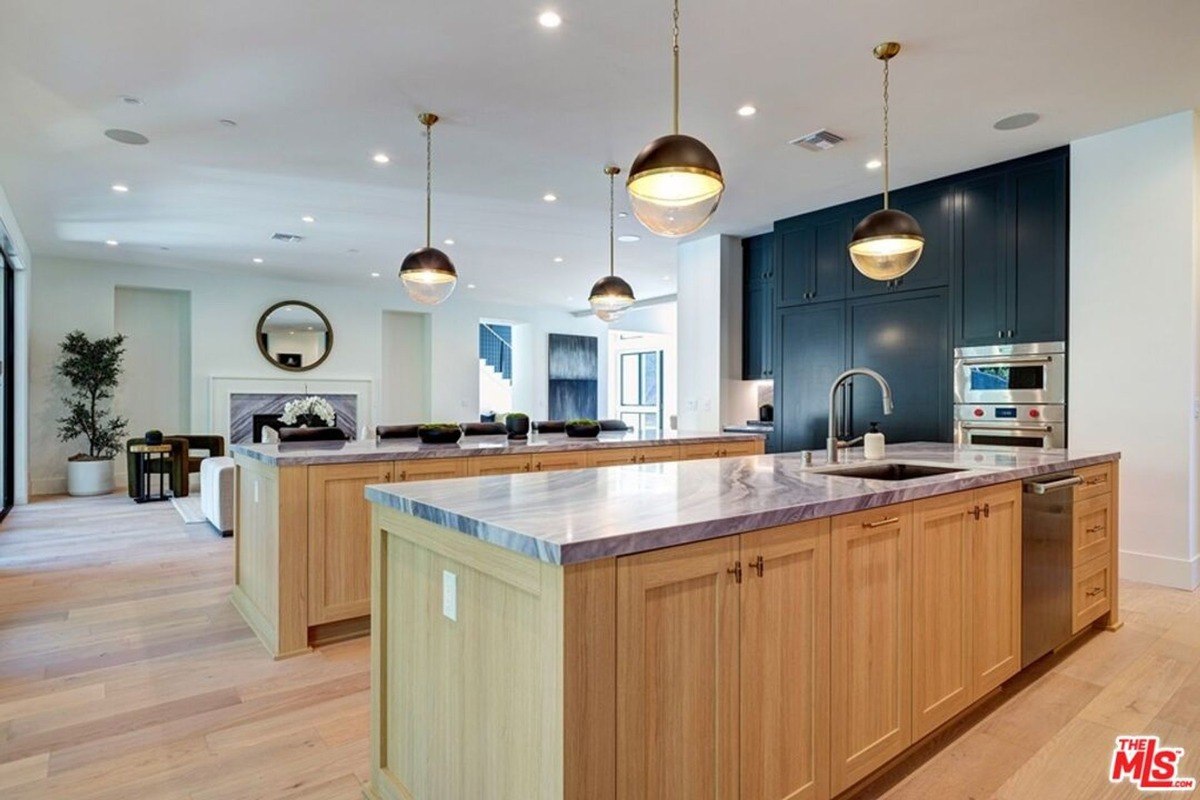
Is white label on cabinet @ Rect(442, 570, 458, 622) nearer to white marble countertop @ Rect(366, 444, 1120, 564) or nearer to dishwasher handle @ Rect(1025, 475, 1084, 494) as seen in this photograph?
white marble countertop @ Rect(366, 444, 1120, 564)

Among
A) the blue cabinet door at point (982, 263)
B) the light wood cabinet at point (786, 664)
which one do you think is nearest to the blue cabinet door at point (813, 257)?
the blue cabinet door at point (982, 263)

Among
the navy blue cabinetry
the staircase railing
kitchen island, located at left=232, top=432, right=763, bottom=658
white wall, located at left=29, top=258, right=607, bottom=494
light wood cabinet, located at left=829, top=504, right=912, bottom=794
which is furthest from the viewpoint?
the staircase railing

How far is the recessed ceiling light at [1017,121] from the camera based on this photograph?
153 inches

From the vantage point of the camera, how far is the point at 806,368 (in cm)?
604

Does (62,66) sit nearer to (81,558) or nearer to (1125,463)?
(81,558)

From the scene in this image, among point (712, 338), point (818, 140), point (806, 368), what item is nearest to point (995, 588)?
point (818, 140)

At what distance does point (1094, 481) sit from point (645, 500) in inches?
102

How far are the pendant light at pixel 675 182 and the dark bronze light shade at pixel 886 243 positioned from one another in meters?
1.00

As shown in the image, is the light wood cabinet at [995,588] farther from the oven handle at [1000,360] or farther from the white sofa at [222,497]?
the white sofa at [222,497]

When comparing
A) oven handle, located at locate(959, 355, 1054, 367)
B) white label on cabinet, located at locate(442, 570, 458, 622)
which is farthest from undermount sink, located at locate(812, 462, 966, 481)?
oven handle, located at locate(959, 355, 1054, 367)

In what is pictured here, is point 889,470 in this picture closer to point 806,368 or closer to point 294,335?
point 806,368

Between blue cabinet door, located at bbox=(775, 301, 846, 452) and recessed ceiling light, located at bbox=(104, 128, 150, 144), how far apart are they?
17.1 feet

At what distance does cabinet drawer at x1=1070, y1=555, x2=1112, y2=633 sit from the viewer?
2932mm

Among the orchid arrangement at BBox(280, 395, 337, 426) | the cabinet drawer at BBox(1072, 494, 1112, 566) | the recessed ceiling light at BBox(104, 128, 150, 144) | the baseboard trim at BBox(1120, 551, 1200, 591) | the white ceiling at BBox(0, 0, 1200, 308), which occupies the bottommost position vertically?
the baseboard trim at BBox(1120, 551, 1200, 591)
